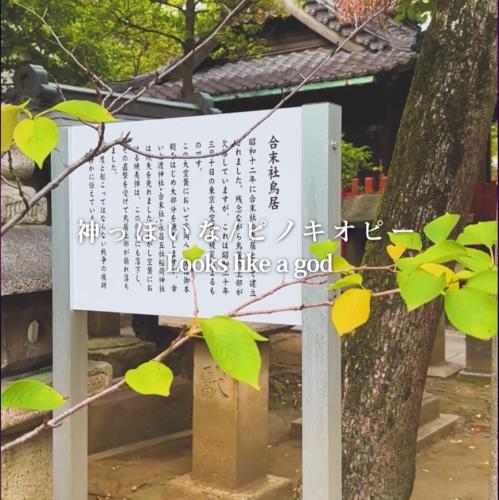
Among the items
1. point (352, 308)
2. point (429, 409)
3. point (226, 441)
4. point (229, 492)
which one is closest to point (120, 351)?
point (226, 441)

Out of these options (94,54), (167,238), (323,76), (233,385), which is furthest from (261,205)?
(323,76)

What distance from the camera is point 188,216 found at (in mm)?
2902

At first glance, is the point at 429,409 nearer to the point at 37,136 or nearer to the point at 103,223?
the point at 103,223

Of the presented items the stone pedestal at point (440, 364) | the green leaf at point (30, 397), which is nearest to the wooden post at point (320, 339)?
the green leaf at point (30, 397)

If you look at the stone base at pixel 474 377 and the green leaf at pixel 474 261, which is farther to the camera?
the stone base at pixel 474 377

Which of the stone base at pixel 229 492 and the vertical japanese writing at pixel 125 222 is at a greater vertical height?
the vertical japanese writing at pixel 125 222

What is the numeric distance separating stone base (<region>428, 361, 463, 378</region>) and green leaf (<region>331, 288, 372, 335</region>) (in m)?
7.35

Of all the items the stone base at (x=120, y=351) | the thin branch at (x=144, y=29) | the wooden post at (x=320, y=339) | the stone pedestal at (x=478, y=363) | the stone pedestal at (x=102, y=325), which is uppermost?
the thin branch at (x=144, y=29)

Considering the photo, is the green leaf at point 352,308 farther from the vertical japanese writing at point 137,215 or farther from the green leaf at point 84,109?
the vertical japanese writing at point 137,215

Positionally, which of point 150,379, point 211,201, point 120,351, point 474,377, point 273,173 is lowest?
point 474,377

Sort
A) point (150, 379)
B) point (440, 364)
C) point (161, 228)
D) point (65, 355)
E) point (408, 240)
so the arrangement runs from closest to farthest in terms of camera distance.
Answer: point (150, 379)
point (408, 240)
point (161, 228)
point (65, 355)
point (440, 364)

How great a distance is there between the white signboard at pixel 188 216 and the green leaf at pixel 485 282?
153cm

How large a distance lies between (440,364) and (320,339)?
658 cm

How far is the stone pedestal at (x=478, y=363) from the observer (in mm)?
8305
